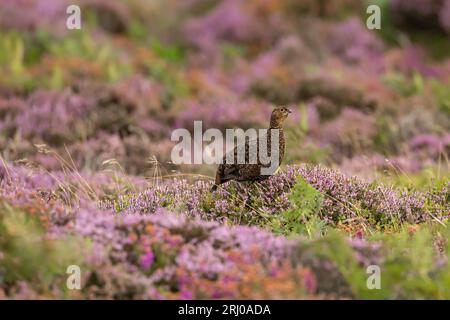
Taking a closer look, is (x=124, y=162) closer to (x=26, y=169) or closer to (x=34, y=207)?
(x=26, y=169)

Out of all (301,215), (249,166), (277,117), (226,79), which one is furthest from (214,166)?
(226,79)

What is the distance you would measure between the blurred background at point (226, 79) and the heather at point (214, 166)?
0.04 metres

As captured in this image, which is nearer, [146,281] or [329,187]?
[146,281]

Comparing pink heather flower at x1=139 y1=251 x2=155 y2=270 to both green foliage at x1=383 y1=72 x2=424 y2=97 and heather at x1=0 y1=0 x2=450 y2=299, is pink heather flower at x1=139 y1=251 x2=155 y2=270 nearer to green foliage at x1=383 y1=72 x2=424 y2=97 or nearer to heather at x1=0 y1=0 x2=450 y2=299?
heather at x1=0 y1=0 x2=450 y2=299

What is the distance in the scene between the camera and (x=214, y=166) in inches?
352

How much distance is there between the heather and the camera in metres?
4.14

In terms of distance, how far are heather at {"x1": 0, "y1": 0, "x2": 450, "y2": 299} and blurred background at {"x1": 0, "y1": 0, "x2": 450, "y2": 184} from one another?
40mm

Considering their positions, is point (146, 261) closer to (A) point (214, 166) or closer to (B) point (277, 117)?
(B) point (277, 117)

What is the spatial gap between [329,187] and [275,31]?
1097 centimetres

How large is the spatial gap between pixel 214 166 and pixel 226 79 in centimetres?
538

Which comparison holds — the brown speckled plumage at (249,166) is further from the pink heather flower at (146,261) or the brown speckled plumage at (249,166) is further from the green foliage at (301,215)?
the pink heather flower at (146,261)

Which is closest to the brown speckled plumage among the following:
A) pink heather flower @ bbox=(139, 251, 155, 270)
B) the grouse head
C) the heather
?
the grouse head
